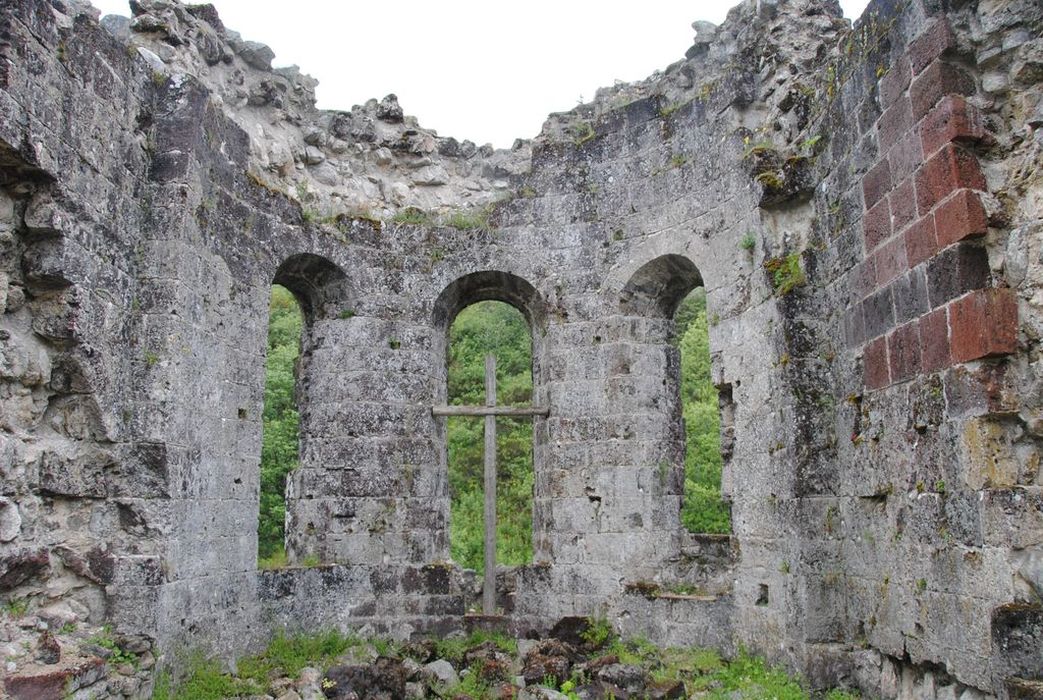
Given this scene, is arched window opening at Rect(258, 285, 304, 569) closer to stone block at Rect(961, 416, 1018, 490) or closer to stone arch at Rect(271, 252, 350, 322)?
stone arch at Rect(271, 252, 350, 322)

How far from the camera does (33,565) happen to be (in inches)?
223

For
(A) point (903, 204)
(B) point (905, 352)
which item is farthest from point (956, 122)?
(B) point (905, 352)

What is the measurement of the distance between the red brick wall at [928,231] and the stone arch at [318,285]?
216 inches

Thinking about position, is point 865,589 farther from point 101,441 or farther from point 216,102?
point 216,102

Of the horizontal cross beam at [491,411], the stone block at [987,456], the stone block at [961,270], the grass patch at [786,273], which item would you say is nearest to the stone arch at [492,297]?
the horizontal cross beam at [491,411]

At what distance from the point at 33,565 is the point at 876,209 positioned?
20.4ft

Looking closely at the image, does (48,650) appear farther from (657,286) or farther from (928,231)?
(657,286)

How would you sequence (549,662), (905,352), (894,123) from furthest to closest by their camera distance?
(549,662), (894,123), (905,352)

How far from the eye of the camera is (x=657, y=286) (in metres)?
9.39

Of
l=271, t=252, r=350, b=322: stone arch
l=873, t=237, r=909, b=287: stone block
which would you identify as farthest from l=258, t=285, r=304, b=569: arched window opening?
l=873, t=237, r=909, b=287: stone block

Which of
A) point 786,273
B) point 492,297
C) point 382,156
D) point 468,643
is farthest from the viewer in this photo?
point 382,156

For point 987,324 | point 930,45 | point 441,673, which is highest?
point 930,45

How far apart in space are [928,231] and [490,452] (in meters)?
5.26

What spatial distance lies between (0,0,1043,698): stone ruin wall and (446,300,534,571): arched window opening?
399cm
